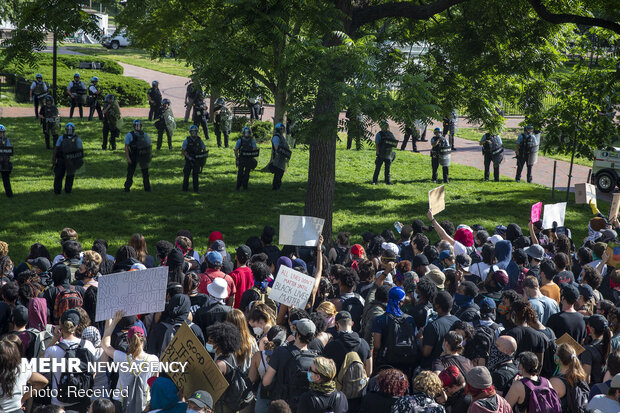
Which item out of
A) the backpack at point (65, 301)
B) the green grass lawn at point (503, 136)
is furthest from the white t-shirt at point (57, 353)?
the green grass lawn at point (503, 136)

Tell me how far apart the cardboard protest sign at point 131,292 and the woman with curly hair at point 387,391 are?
2530mm

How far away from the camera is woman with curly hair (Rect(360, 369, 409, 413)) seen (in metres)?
5.98

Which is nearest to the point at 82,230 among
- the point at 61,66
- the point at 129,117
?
the point at 129,117

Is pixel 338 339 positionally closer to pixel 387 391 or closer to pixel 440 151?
pixel 387 391

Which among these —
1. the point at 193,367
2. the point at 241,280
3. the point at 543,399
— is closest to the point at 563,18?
the point at 241,280

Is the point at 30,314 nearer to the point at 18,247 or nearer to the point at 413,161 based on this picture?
the point at 18,247

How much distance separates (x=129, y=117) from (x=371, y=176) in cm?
1150

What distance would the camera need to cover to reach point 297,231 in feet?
34.9

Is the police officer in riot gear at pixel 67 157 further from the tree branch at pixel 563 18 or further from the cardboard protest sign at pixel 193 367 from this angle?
the cardboard protest sign at pixel 193 367

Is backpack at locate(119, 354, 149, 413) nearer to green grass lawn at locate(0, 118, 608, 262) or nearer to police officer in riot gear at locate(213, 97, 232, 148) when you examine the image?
green grass lawn at locate(0, 118, 608, 262)

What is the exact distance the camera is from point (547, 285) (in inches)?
358

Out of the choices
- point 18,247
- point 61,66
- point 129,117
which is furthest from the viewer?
point 61,66

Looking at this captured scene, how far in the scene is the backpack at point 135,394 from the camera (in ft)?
21.3

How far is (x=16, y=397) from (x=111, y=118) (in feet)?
53.4
